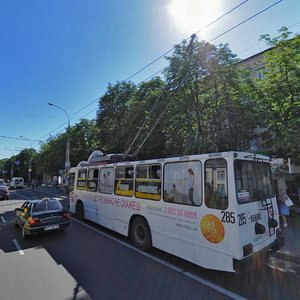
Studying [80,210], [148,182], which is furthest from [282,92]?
[80,210]

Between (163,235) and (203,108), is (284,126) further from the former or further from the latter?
(163,235)

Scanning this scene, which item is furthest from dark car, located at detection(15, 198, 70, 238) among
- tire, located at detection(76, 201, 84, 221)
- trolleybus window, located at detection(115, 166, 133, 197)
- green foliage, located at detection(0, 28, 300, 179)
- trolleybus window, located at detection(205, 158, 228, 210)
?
trolleybus window, located at detection(205, 158, 228, 210)

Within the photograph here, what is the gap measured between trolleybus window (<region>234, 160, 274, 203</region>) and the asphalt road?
161 centimetres

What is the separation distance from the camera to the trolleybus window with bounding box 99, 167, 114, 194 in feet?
30.3

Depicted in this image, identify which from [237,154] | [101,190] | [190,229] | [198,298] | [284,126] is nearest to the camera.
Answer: [198,298]

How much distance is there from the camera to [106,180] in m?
9.60

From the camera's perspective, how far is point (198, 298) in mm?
4598

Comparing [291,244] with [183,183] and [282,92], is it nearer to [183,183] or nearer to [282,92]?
[183,183]

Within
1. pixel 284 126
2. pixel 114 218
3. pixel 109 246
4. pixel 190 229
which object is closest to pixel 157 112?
Result: pixel 284 126

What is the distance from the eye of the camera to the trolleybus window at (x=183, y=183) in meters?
5.86

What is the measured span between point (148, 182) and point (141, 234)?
1.53 m

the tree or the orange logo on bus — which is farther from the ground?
the tree

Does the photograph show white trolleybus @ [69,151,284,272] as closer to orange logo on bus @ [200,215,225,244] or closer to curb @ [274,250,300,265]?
orange logo on bus @ [200,215,225,244]

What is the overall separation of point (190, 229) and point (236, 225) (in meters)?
1.21
